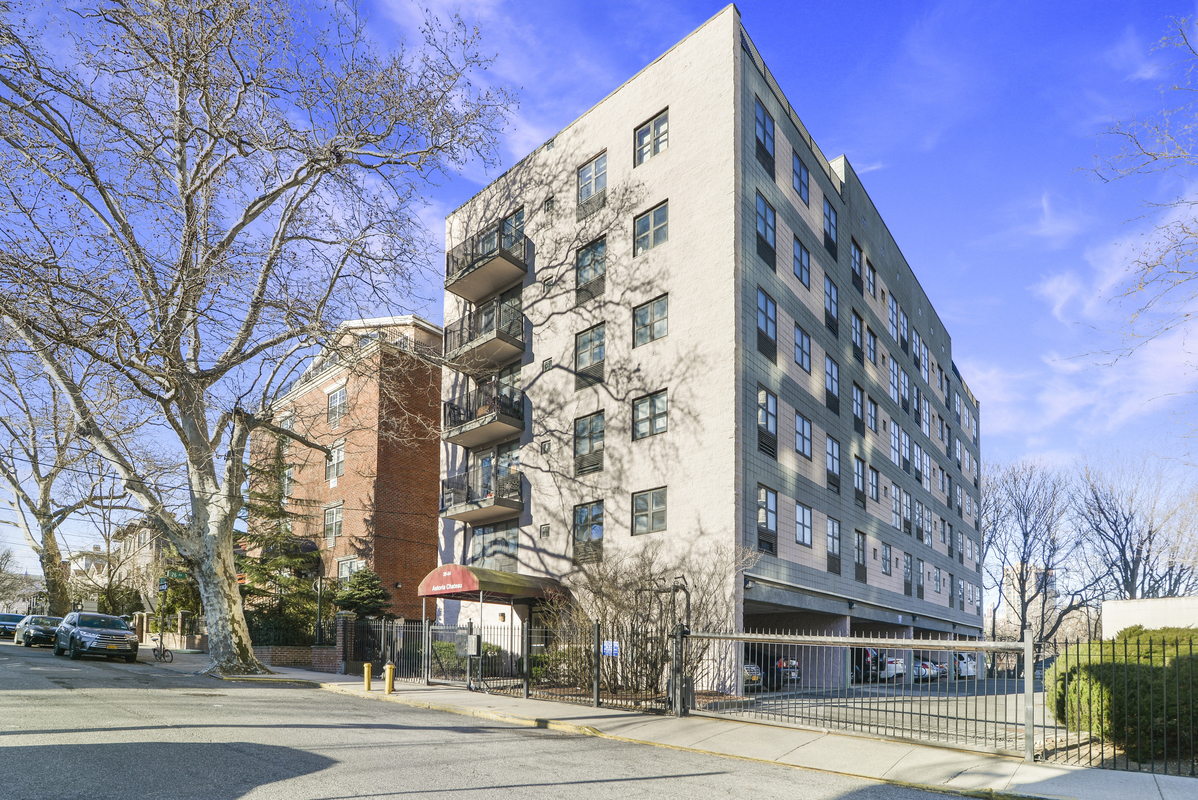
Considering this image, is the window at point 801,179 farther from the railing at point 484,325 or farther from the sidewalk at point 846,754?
the sidewalk at point 846,754

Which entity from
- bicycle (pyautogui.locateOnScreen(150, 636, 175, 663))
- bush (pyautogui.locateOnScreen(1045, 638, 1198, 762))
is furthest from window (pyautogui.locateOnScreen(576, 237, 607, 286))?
bush (pyautogui.locateOnScreen(1045, 638, 1198, 762))

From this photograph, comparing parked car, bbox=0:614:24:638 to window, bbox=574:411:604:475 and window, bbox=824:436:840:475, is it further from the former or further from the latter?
window, bbox=824:436:840:475

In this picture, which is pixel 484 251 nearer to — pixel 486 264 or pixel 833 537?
pixel 486 264

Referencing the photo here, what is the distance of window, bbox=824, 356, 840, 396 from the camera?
99.8 feet

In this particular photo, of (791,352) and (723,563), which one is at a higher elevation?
(791,352)

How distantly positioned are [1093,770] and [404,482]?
2941 centimetres

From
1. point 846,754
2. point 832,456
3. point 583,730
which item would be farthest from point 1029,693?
point 832,456

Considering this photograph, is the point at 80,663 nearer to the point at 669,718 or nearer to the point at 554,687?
the point at 554,687

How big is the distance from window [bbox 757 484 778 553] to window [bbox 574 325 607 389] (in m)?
6.54

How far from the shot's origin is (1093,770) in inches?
408

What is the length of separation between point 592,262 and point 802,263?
7526 mm

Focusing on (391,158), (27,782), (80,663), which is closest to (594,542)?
(391,158)

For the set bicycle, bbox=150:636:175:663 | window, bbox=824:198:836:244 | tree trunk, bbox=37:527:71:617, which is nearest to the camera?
bicycle, bbox=150:636:175:663

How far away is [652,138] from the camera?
27203 mm
